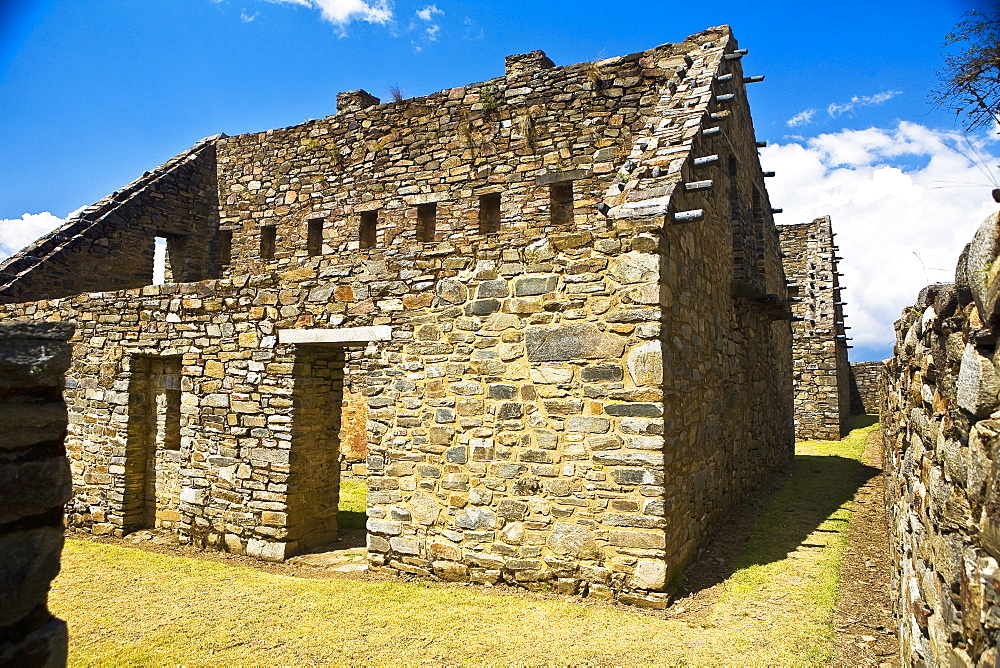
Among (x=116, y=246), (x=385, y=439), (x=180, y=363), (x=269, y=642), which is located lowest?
(x=269, y=642)

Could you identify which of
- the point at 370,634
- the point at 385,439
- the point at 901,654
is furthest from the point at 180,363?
the point at 901,654

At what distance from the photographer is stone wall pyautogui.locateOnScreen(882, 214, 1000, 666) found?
184 centimetres

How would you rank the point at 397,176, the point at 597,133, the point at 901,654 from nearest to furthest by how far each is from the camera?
the point at 901,654
the point at 597,133
the point at 397,176

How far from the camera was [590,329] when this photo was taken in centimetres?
582

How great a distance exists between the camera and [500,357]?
6.25 meters

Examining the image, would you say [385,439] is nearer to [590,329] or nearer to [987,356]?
[590,329]

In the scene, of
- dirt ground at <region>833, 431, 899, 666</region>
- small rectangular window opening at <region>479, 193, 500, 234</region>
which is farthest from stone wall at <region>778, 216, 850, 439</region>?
small rectangular window opening at <region>479, 193, 500, 234</region>

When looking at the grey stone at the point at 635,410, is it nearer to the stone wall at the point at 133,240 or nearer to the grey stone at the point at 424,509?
the grey stone at the point at 424,509

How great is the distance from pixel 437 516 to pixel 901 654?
4.12 meters

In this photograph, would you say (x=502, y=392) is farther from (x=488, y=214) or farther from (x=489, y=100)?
(x=489, y=100)

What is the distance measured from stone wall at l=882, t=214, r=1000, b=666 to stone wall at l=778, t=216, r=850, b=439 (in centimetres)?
1491

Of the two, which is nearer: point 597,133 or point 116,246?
point 597,133

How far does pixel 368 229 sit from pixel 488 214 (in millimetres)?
2749

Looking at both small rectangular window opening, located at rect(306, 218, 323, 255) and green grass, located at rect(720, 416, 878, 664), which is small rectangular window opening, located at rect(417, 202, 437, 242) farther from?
green grass, located at rect(720, 416, 878, 664)
